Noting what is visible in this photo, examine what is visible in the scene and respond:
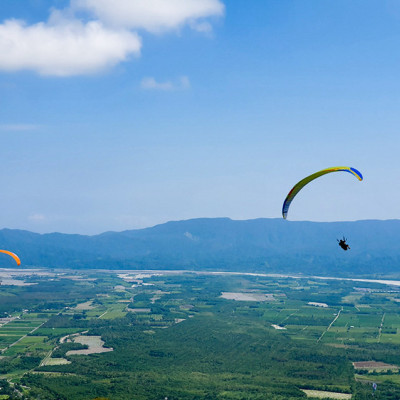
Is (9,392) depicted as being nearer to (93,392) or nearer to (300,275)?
(93,392)

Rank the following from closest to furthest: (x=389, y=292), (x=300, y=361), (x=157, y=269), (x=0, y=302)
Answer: (x=300, y=361) → (x=0, y=302) → (x=389, y=292) → (x=157, y=269)

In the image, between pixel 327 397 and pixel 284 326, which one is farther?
pixel 284 326

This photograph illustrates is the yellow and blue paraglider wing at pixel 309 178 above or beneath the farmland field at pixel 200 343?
above

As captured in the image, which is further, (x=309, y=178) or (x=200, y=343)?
(x=200, y=343)

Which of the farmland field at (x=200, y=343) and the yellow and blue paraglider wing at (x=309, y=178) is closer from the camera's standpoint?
the yellow and blue paraglider wing at (x=309, y=178)

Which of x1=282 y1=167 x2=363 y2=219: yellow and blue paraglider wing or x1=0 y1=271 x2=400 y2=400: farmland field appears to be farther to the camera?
x1=0 y1=271 x2=400 y2=400: farmland field

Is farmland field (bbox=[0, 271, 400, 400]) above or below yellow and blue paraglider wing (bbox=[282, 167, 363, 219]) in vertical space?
below

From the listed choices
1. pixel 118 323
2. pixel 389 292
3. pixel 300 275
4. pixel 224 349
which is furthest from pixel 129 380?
pixel 300 275

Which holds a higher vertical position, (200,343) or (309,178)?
(309,178)
